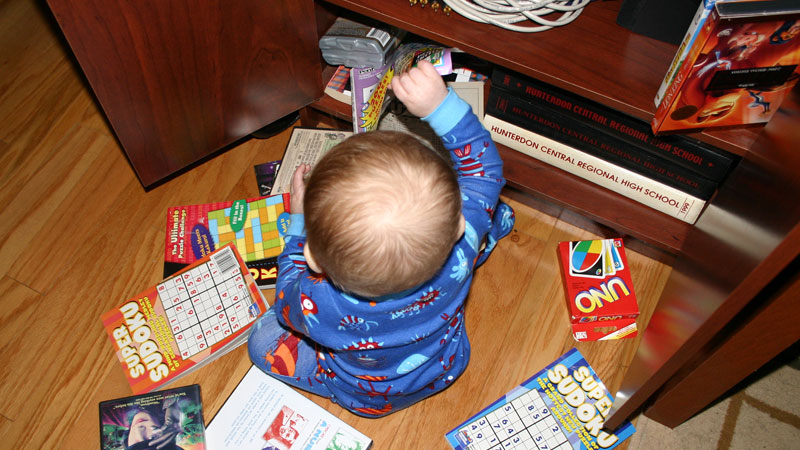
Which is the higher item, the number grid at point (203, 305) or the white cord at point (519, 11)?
the white cord at point (519, 11)

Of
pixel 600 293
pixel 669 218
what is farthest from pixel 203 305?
pixel 669 218

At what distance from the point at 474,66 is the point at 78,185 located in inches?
33.7

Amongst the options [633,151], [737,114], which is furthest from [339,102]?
[737,114]

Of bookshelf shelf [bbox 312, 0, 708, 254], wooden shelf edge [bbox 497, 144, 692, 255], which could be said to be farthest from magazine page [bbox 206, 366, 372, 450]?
bookshelf shelf [bbox 312, 0, 708, 254]

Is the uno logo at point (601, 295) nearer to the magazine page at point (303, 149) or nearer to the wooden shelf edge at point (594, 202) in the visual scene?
the wooden shelf edge at point (594, 202)

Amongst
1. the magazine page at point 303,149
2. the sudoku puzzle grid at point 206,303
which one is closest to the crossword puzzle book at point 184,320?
the sudoku puzzle grid at point 206,303

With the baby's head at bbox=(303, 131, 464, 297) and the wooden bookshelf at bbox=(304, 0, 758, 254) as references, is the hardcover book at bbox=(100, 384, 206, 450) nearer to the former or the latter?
the baby's head at bbox=(303, 131, 464, 297)

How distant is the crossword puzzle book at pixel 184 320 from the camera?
104 cm

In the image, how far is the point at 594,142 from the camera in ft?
3.33

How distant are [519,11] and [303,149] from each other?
541mm

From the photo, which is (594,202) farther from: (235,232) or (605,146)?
(235,232)

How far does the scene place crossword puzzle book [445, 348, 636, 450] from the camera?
0.98 m

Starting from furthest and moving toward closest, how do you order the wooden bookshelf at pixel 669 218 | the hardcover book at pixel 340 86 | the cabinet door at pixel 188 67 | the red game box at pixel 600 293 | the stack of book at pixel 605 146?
the hardcover book at pixel 340 86 → the red game box at pixel 600 293 → the stack of book at pixel 605 146 → the cabinet door at pixel 188 67 → the wooden bookshelf at pixel 669 218

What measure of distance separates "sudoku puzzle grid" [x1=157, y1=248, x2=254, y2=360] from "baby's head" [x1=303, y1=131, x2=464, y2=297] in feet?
1.55
